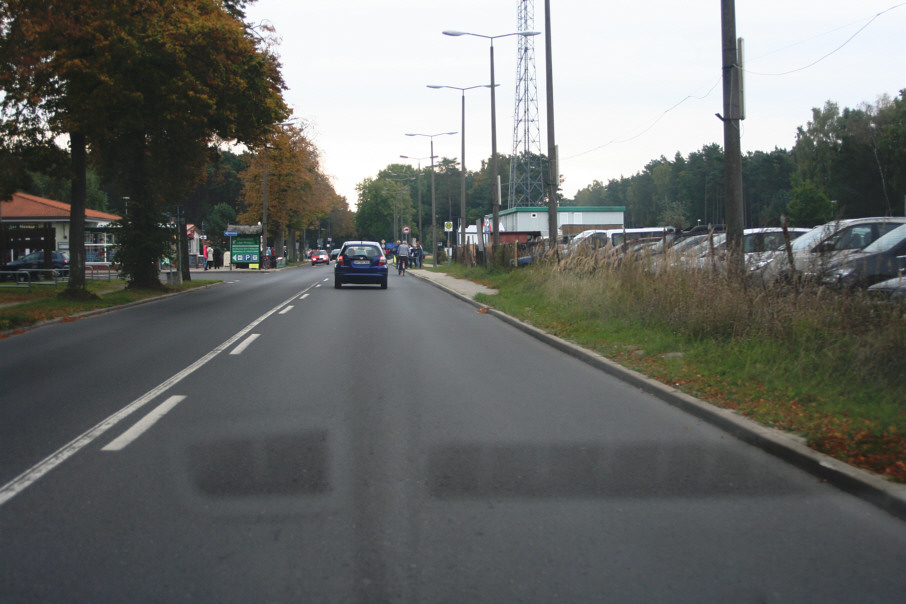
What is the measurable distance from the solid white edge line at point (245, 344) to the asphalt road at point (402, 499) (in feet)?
7.37

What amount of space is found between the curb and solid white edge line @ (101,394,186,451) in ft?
15.7

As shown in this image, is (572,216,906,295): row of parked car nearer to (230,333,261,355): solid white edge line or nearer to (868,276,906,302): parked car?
(868,276,906,302): parked car

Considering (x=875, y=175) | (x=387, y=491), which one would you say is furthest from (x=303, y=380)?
(x=875, y=175)

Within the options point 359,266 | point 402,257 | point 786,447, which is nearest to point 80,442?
point 786,447

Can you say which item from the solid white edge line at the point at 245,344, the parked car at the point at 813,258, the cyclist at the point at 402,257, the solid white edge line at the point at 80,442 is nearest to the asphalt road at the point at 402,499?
the solid white edge line at the point at 80,442

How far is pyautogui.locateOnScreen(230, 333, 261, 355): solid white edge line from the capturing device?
12.1 meters

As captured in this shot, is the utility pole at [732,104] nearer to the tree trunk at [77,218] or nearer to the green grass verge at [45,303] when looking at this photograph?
the green grass verge at [45,303]

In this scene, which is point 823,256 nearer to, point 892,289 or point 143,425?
point 892,289

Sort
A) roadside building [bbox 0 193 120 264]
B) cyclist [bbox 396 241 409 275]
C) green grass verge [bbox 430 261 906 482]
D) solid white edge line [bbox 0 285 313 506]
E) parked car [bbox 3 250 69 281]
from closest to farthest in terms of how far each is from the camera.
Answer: solid white edge line [bbox 0 285 313 506]
green grass verge [bbox 430 261 906 482]
parked car [bbox 3 250 69 281]
roadside building [bbox 0 193 120 264]
cyclist [bbox 396 241 409 275]

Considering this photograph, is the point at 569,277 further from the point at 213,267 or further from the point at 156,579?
the point at 213,267

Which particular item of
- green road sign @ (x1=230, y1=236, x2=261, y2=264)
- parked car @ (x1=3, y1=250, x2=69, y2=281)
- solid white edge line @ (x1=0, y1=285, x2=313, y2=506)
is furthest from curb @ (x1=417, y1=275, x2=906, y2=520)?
green road sign @ (x1=230, y1=236, x2=261, y2=264)

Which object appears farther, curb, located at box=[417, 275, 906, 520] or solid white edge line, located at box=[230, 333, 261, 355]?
solid white edge line, located at box=[230, 333, 261, 355]

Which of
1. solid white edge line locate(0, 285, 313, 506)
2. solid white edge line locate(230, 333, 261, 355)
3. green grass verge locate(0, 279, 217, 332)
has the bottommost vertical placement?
solid white edge line locate(0, 285, 313, 506)

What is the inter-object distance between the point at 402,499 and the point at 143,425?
10.1 ft
